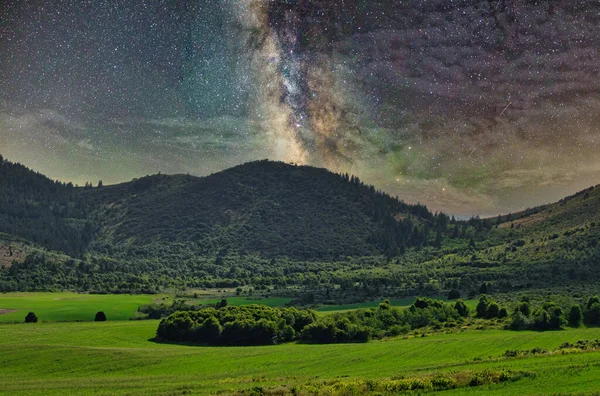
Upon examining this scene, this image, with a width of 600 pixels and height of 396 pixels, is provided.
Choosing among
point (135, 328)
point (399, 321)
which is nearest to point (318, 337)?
point (399, 321)

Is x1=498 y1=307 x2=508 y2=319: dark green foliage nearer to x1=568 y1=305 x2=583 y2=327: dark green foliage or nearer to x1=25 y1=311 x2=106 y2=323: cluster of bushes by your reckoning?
x1=568 y1=305 x2=583 y2=327: dark green foliage

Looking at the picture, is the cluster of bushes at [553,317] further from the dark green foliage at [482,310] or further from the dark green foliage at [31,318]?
the dark green foliage at [31,318]

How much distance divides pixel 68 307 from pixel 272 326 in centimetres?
7206

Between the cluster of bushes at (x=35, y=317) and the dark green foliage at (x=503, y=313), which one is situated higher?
the dark green foliage at (x=503, y=313)

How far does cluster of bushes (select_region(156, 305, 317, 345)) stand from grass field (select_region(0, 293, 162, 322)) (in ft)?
125

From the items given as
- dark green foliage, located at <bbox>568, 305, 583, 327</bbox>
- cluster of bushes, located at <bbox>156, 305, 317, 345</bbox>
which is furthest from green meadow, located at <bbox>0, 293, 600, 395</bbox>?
dark green foliage, located at <bbox>568, 305, 583, 327</bbox>

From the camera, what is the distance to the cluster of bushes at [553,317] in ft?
318

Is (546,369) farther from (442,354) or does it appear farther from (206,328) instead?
(206,328)

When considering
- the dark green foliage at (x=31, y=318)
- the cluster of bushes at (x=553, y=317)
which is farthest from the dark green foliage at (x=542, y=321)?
the dark green foliage at (x=31, y=318)

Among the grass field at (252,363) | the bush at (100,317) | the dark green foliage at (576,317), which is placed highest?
the dark green foliage at (576,317)

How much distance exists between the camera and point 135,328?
4092 inches

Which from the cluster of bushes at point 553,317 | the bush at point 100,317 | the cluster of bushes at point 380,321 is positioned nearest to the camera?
the cluster of bushes at point 380,321

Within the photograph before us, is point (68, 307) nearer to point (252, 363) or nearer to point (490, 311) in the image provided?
point (252, 363)

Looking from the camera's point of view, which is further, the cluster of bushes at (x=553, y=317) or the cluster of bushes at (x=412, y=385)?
the cluster of bushes at (x=553, y=317)
